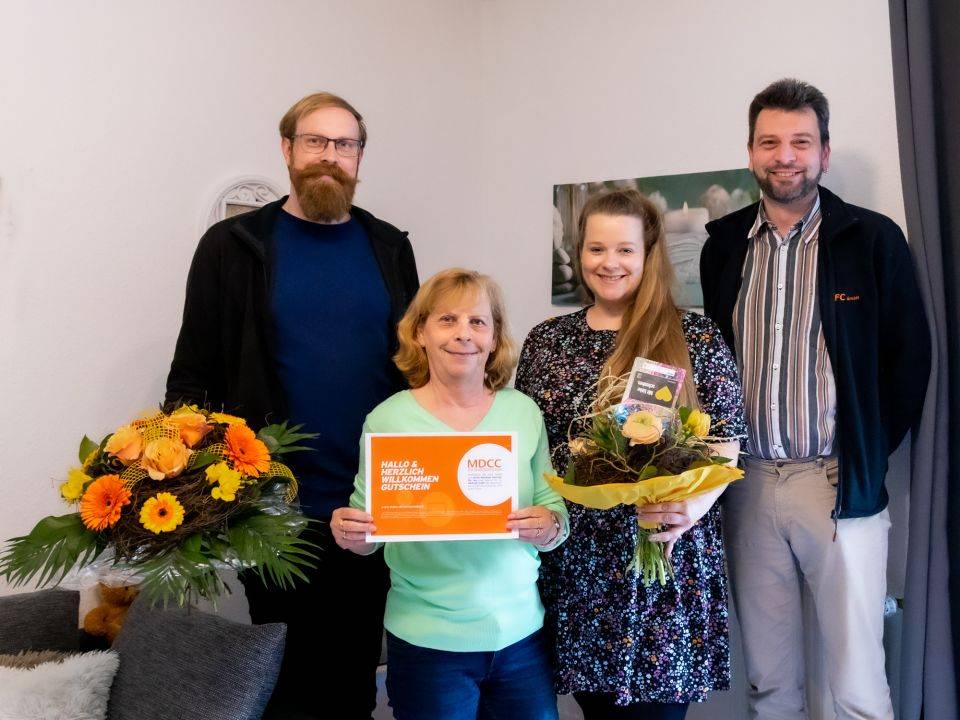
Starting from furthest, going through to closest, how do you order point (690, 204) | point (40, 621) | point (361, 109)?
1. point (361, 109)
2. point (690, 204)
3. point (40, 621)

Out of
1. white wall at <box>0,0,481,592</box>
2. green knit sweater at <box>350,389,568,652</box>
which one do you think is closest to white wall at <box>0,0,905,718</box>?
white wall at <box>0,0,481,592</box>

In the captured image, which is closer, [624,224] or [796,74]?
[624,224]

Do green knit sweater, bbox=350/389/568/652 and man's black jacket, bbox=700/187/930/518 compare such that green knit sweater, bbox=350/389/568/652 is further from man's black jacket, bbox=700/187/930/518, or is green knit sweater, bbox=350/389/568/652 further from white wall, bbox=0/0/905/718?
white wall, bbox=0/0/905/718

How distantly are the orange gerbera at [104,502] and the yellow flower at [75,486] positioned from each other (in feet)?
0.17

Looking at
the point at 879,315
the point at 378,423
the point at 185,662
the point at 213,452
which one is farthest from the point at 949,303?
the point at 185,662

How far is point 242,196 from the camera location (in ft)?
9.91

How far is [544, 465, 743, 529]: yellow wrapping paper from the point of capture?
1.67 m

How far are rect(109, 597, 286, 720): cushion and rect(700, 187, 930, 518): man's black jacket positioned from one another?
1.55 m

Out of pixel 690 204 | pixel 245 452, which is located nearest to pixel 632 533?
pixel 245 452

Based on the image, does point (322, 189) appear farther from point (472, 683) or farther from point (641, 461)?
point (472, 683)

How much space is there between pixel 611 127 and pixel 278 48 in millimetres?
1363

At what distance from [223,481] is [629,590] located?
92 centimetres

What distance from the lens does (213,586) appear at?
68.9 inches

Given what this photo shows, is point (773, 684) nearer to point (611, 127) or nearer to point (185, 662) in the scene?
point (185, 662)
